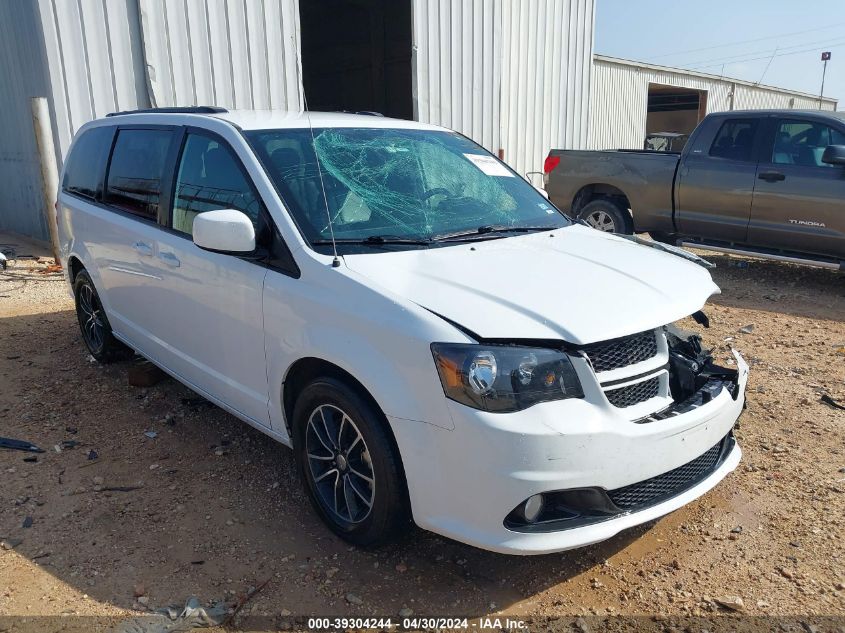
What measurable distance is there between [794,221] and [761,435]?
4.28 meters

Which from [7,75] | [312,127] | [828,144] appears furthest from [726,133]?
[7,75]

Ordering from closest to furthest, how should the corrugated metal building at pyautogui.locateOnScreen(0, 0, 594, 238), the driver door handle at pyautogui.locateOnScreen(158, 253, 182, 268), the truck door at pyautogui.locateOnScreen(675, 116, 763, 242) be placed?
the driver door handle at pyautogui.locateOnScreen(158, 253, 182, 268)
the truck door at pyautogui.locateOnScreen(675, 116, 763, 242)
the corrugated metal building at pyautogui.locateOnScreen(0, 0, 594, 238)

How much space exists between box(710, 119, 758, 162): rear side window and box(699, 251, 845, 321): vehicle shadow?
56.2 inches

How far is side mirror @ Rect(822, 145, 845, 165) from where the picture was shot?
272 inches

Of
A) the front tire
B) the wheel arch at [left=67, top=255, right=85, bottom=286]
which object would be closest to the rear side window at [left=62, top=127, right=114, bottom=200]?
the wheel arch at [left=67, top=255, right=85, bottom=286]

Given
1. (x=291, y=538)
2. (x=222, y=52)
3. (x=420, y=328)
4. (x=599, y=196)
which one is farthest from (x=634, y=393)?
(x=222, y=52)

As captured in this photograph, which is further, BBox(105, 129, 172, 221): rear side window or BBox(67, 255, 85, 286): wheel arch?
BBox(67, 255, 85, 286): wheel arch

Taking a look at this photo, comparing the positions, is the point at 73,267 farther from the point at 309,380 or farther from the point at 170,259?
the point at 309,380

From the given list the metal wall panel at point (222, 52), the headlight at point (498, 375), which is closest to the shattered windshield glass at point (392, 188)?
→ the headlight at point (498, 375)

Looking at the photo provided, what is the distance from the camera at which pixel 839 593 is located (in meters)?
2.73

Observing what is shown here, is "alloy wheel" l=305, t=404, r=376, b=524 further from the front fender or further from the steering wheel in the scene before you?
the steering wheel

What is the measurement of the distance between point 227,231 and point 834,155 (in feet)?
21.2

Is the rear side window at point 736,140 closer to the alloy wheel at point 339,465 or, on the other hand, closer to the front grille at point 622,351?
the front grille at point 622,351

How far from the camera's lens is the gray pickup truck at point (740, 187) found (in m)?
7.28
